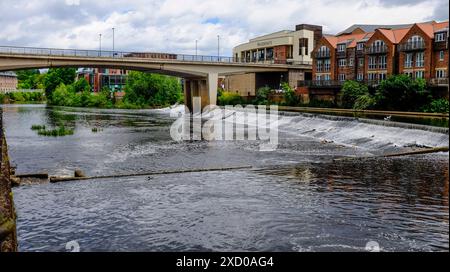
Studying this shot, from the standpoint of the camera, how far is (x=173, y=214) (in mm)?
17219

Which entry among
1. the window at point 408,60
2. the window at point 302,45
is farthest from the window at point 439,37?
the window at point 302,45

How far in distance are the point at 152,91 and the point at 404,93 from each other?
69.5 metres

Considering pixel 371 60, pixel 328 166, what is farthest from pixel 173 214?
pixel 371 60

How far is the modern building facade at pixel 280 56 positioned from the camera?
91.4m

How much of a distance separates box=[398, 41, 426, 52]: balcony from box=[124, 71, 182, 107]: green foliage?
58.5 meters

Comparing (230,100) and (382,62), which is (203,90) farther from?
(382,62)

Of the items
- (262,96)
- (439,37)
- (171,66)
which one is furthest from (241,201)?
(262,96)

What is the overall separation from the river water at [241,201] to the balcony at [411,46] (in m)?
30.2

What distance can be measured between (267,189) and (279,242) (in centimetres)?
730

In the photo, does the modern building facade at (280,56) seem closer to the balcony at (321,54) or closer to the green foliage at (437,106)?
the balcony at (321,54)

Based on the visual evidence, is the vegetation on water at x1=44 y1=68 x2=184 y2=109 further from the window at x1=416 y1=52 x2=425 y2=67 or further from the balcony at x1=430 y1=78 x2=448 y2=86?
the balcony at x1=430 y1=78 x2=448 y2=86
